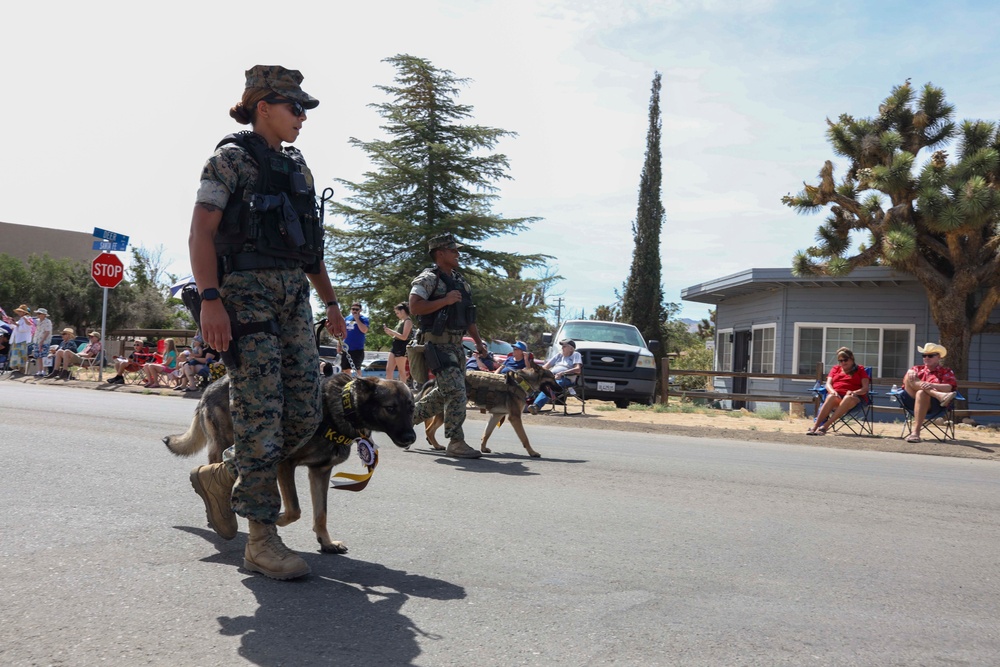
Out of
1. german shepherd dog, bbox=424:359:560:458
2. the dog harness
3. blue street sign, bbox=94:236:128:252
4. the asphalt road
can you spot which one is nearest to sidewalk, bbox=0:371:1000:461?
german shepherd dog, bbox=424:359:560:458

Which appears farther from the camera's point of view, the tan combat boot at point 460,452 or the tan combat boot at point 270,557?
the tan combat boot at point 460,452

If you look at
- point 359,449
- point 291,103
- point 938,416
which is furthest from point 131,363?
point 291,103

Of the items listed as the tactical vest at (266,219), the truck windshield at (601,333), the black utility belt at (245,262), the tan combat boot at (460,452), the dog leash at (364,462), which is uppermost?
the truck windshield at (601,333)

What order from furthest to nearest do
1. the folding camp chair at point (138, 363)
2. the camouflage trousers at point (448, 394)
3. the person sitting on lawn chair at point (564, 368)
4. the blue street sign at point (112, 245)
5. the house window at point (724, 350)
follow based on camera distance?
the house window at point (724, 350)
the folding camp chair at point (138, 363)
the blue street sign at point (112, 245)
the person sitting on lawn chair at point (564, 368)
the camouflage trousers at point (448, 394)

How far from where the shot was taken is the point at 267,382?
371 centimetres

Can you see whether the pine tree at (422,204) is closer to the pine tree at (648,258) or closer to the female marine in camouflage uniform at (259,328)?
the pine tree at (648,258)

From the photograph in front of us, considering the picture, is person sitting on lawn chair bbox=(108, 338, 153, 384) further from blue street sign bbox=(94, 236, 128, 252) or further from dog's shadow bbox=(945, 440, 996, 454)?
dog's shadow bbox=(945, 440, 996, 454)

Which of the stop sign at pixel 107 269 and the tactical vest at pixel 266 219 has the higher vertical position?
the stop sign at pixel 107 269

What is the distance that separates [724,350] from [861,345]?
6.58 m

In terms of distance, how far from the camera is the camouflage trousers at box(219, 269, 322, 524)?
3.70 m

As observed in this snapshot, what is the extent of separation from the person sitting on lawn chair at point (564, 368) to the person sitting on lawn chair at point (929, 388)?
571 cm

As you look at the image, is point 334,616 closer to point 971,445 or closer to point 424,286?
point 424,286

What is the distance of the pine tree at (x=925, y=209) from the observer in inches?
745

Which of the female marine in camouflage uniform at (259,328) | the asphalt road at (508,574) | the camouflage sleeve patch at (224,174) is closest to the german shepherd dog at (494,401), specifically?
the asphalt road at (508,574)
